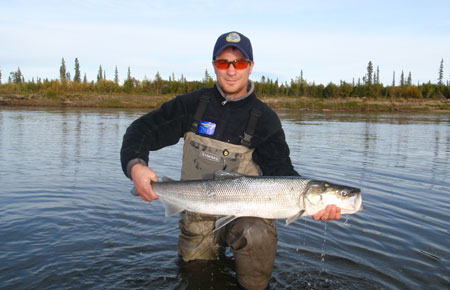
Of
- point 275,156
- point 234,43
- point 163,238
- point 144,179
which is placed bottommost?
point 163,238

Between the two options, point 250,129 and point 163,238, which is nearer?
point 250,129

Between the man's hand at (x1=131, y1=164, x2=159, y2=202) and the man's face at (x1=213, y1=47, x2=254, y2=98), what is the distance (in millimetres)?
1364

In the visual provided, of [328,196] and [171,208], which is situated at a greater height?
[328,196]

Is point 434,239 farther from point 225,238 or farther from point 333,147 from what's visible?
point 333,147

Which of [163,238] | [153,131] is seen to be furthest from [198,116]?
[163,238]

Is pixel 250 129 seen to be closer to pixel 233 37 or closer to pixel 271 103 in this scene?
pixel 233 37

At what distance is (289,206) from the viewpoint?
373 centimetres

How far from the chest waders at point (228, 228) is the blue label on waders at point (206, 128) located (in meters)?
0.06

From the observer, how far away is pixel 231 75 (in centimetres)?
441

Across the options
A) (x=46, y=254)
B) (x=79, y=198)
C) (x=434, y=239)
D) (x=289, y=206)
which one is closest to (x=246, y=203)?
(x=289, y=206)

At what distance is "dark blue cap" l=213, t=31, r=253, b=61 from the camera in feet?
14.1

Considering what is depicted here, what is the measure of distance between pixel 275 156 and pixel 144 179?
60.5 inches

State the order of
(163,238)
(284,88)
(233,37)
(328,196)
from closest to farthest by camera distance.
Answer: (328,196) → (233,37) → (163,238) → (284,88)

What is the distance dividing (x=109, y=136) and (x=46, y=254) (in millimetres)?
12641
